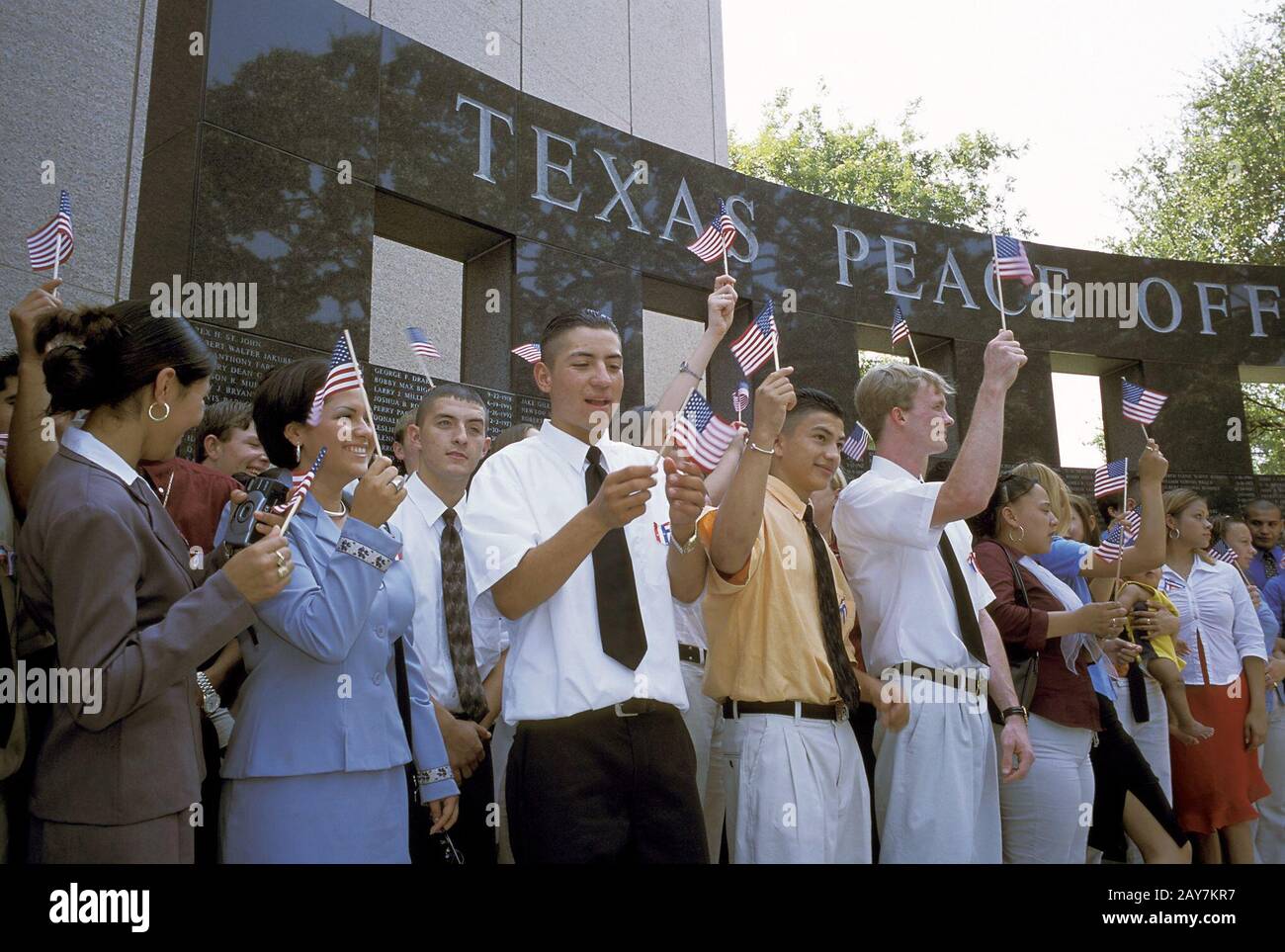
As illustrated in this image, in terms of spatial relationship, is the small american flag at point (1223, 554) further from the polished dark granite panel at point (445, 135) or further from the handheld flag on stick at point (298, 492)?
the handheld flag on stick at point (298, 492)

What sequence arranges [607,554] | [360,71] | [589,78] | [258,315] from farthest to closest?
[589,78], [360,71], [258,315], [607,554]

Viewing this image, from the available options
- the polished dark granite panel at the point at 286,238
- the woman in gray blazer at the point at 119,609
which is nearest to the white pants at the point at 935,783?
the woman in gray blazer at the point at 119,609

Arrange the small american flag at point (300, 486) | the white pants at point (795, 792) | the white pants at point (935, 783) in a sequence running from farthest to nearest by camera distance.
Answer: the white pants at point (935, 783) → the white pants at point (795, 792) → the small american flag at point (300, 486)

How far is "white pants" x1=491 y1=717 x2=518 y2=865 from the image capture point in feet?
12.3

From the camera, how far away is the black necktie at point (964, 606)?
3.98 m

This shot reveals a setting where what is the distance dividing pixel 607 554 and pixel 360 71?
585 cm

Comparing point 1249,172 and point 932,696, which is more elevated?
point 1249,172

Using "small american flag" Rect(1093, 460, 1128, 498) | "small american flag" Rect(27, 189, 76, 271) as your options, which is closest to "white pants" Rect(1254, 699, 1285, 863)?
"small american flag" Rect(1093, 460, 1128, 498)

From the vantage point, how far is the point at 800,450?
160 inches

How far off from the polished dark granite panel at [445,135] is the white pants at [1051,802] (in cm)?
579

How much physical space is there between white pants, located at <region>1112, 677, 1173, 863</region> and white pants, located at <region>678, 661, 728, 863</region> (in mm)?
2460

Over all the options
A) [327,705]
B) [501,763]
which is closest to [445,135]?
[501,763]
